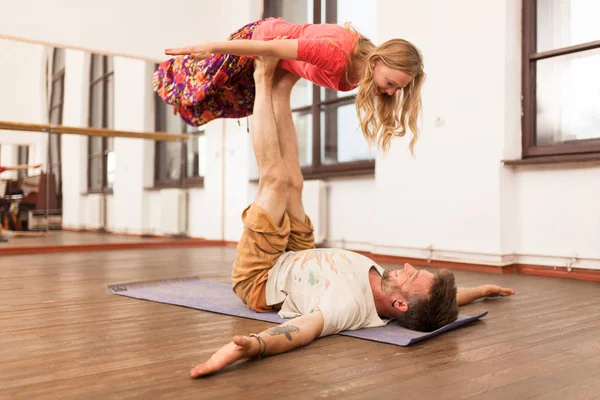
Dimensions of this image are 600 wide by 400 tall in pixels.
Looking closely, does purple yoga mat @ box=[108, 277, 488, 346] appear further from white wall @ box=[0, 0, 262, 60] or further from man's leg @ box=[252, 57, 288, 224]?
white wall @ box=[0, 0, 262, 60]

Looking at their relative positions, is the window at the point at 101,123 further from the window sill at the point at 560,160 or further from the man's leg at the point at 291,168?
the window sill at the point at 560,160

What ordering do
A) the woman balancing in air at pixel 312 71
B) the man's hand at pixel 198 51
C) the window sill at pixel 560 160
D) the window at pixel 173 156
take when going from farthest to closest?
1. the window at pixel 173 156
2. the window sill at pixel 560 160
3. the woman balancing in air at pixel 312 71
4. the man's hand at pixel 198 51

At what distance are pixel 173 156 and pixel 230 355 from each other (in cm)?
550

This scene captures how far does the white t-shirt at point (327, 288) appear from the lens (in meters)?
1.73

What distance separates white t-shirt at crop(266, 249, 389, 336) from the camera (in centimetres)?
173

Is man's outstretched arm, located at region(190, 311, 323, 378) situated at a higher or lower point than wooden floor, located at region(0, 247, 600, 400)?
higher

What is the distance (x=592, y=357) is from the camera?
1.51m

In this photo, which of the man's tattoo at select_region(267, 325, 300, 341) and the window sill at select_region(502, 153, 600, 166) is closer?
the man's tattoo at select_region(267, 325, 300, 341)

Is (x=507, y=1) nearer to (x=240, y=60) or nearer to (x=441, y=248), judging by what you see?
(x=441, y=248)

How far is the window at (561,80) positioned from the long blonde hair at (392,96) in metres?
1.59

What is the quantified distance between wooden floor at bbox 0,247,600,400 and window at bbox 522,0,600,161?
1.29 m

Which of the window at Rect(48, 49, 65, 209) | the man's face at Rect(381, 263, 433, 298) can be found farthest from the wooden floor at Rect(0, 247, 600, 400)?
the window at Rect(48, 49, 65, 209)

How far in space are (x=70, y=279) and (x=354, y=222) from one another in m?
2.49

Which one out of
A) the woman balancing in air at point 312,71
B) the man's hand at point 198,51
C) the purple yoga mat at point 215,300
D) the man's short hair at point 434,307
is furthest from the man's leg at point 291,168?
the man's short hair at point 434,307
